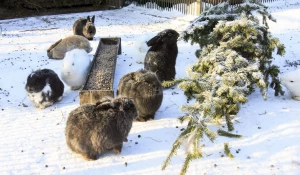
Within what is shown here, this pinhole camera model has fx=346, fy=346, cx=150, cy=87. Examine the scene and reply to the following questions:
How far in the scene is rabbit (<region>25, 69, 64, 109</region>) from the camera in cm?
651

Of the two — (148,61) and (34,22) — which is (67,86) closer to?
(148,61)

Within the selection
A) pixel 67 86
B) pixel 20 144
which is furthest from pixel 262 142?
pixel 67 86

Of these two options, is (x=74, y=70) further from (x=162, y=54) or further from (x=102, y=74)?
(x=162, y=54)

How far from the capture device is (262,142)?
506cm

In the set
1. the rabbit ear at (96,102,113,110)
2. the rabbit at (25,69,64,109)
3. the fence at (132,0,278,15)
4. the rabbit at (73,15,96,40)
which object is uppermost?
the fence at (132,0,278,15)

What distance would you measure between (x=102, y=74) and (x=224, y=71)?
10.5 ft

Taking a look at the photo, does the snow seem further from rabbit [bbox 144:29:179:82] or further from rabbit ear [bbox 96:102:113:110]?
rabbit ear [bbox 96:102:113:110]

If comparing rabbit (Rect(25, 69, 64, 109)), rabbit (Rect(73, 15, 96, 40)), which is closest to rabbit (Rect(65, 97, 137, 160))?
rabbit (Rect(25, 69, 64, 109))

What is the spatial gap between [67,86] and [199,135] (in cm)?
473

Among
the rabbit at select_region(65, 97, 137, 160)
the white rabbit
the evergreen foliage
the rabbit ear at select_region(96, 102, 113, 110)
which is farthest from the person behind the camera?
the white rabbit

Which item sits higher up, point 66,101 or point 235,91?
point 235,91

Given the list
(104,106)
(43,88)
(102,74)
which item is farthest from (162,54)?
(104,106)

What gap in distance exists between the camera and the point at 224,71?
5.13 m

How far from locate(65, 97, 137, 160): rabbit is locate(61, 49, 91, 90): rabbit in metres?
2.56
